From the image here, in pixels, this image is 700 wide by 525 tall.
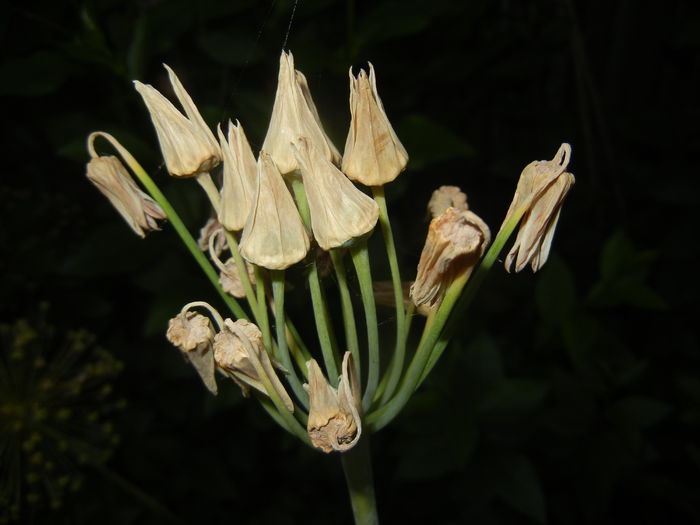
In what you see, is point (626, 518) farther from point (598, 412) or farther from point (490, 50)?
point (490, 50)

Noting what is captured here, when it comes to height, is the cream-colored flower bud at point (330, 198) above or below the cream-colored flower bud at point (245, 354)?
above

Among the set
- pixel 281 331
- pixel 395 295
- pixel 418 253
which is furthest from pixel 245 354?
pixel 418 253

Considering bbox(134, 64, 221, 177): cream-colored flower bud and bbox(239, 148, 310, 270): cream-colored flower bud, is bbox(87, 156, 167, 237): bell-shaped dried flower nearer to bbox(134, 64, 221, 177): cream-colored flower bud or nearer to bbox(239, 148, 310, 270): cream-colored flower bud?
bbox(134, 64, 221, 177): cream-colored flower bud

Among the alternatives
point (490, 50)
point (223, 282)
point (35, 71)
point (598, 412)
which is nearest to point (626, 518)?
point (598, 412)

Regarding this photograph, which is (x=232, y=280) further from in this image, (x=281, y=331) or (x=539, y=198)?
(x=539, y=198)

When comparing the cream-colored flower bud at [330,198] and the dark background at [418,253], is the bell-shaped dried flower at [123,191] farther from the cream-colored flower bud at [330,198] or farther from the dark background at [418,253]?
the dark background at [418,253]

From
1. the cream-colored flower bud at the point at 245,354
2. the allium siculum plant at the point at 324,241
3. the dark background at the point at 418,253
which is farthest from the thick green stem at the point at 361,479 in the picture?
the dark background at the point at 418,253
